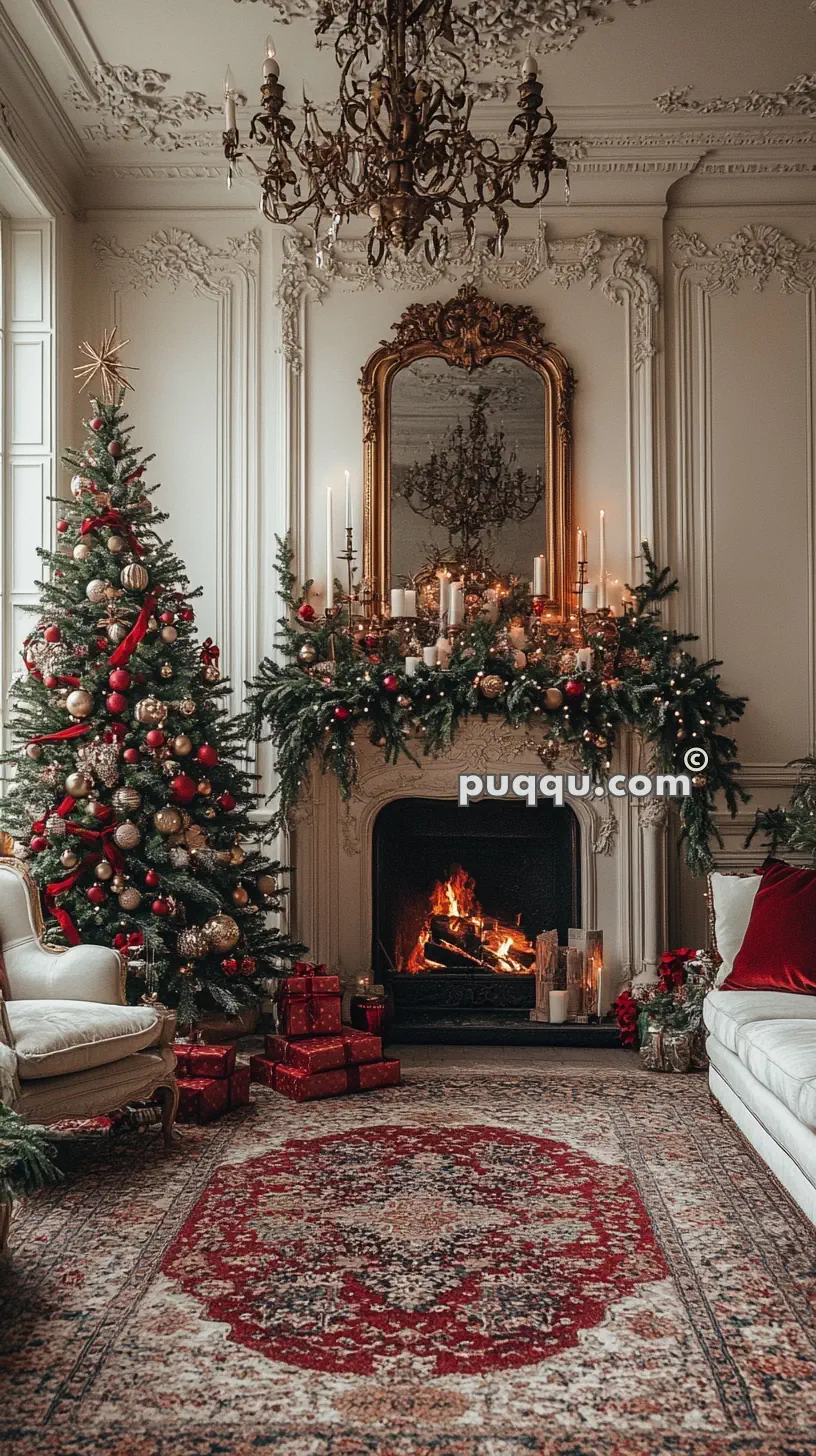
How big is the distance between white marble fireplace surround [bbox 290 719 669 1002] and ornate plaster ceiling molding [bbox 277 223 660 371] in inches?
83.9

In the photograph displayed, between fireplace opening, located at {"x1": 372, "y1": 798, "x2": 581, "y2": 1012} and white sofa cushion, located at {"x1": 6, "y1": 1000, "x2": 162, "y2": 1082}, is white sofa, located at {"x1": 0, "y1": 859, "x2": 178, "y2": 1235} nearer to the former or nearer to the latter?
white sofa cushion, located at {"x1": 6, "y1": 1000, "x2": 162, "y2": 1082}

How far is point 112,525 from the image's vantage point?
5191mm

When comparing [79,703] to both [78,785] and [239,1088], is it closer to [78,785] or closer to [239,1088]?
[78,785]

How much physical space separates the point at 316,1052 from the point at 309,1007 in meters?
0.27

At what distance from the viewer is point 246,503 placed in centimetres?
618

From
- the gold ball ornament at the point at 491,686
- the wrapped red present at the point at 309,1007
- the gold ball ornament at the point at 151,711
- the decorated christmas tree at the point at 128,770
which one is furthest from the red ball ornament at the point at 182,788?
the gold ball ornament at the point at 491,686

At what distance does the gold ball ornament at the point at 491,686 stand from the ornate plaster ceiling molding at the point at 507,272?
74.8 inches

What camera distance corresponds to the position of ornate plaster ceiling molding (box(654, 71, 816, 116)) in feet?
18.3

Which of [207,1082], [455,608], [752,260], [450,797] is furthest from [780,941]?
[752,260]

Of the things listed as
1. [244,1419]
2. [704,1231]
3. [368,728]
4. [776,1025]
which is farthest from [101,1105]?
[368,728]

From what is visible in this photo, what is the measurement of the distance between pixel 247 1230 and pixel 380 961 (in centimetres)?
280

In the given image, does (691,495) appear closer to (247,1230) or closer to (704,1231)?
(704,1231)

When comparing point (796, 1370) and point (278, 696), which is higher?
point (278, 696)

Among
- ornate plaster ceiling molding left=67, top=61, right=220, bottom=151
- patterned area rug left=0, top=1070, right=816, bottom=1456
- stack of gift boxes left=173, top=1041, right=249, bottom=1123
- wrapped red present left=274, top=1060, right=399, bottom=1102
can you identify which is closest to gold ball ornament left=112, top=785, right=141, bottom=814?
stack of gift boxes left=173, top=1041, right=249, bottom=1123
